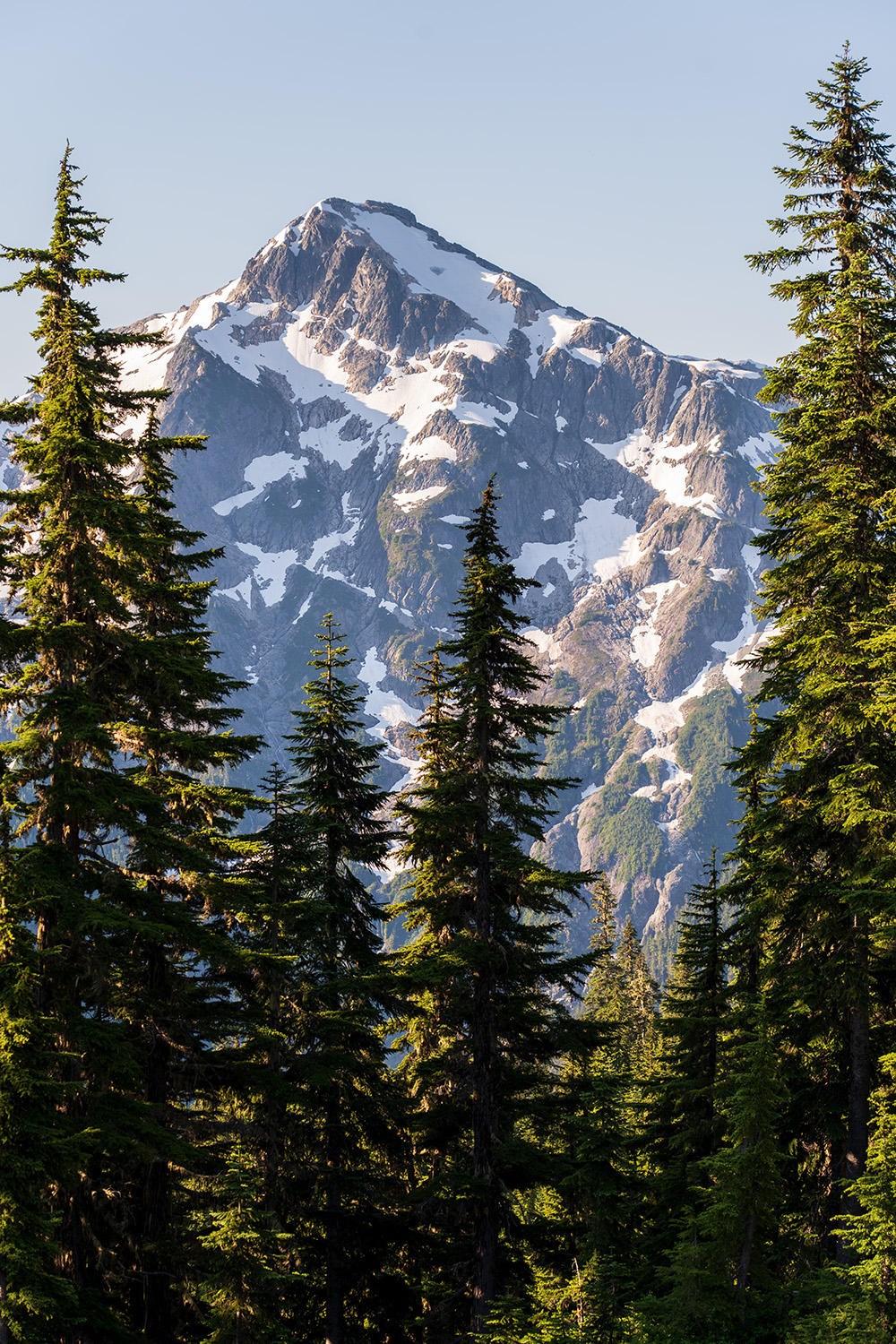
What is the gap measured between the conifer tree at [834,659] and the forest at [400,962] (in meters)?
0.09

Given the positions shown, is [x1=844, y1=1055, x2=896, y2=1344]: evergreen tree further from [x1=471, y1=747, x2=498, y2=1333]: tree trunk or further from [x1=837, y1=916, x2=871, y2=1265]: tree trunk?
[x1=471, y1=747, x2=498, y2=1333]: tree trunk

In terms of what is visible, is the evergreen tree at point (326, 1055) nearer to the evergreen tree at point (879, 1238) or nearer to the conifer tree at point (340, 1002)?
the conifer tree at point (340, 1002)

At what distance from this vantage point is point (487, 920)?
815 inches

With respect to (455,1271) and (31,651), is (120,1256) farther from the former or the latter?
(31,651)

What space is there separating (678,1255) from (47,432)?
17834mm

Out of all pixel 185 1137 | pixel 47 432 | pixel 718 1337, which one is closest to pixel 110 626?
pixel 47 432

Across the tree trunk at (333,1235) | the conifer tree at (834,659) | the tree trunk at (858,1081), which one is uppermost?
the conifer tree at (834,659)

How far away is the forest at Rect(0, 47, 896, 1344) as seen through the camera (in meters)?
15.3

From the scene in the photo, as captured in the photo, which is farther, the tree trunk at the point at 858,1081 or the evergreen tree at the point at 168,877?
the tree trunk at the point at 858,1081

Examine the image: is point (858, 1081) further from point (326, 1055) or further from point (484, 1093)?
point (326, 1055)

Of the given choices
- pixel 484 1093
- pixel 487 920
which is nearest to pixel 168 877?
pixel 487 920

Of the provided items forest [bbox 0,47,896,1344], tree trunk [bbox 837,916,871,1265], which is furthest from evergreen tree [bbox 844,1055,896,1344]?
tree trunk [bbox 837,916,871,1265]

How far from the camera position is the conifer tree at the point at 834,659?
18.4 meters

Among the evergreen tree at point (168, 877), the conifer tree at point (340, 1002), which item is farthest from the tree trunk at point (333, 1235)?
the evergreen tree at point (168, 877)
